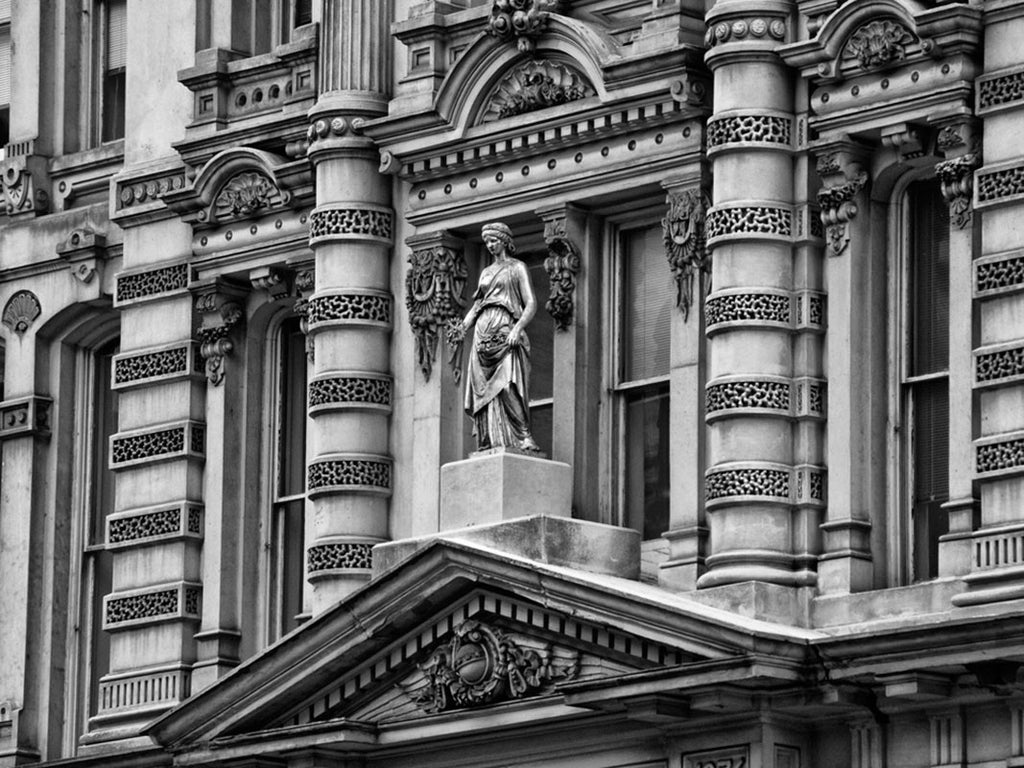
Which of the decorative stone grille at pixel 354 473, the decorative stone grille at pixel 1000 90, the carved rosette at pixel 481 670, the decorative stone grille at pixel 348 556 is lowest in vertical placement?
the carved rosette at pixel 481 670

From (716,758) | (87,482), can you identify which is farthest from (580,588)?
(87,482)

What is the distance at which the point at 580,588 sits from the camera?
33375 millimetres

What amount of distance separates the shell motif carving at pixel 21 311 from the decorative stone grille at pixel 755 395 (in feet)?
33.4

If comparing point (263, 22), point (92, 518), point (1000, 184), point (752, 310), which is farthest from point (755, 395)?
point (92, 518)

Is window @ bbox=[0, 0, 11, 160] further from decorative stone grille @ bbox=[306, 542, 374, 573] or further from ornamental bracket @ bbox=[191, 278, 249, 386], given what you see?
decorative stone grille @ bbox=[306, 542, 374, 573]

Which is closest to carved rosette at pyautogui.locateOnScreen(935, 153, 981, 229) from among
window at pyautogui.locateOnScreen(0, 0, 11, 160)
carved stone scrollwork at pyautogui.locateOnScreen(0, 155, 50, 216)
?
carved stone scrollwork at pyautogui.locateOnScreen(0, 155, 50, 216)

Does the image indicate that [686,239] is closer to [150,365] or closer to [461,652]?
[461,652]

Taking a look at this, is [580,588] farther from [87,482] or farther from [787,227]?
[87,482]

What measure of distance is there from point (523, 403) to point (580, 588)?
8.52ft

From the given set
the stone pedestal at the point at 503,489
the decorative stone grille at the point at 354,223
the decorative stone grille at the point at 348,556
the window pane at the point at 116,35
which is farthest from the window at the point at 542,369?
the window pane at the point at 116,35

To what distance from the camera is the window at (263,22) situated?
40.2m

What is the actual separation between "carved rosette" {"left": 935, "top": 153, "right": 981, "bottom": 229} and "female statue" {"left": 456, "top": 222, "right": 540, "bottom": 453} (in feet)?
13.3

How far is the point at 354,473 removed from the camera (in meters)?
37.3

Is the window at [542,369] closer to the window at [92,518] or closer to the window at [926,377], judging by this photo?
the window at [926,377]
